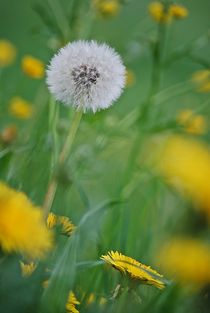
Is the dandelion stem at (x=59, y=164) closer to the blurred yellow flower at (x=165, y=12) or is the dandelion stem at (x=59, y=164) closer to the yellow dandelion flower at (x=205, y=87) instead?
the blurred yellow flower at (x=165, y=12)

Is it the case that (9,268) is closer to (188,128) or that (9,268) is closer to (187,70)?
(188,128)

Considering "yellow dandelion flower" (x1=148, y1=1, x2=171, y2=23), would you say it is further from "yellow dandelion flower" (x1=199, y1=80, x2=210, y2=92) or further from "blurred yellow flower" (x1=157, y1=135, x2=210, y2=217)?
"blurred yellow flower" (x1=157, y1=135, x2=210, y2=217)

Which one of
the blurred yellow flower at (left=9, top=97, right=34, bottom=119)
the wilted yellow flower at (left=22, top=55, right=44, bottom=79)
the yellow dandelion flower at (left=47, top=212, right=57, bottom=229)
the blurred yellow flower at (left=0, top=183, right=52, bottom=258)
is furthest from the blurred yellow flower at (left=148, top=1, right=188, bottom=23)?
the blurred yellow flower at (left=0, top=183, right=52, bottom=258)

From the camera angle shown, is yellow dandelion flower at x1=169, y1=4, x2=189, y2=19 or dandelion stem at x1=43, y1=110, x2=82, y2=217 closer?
dandelion stem at x1=43, y1=110, x2=82, y2=217

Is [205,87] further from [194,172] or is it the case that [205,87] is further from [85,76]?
[194,172]

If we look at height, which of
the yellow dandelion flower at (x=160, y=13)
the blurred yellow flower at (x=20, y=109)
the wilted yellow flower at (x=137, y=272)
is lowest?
the wilted yellow flower at (x=137, y=272)

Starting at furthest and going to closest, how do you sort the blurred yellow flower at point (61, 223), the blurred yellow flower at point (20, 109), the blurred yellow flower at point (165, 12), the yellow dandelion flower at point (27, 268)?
the blurred yellow flower at point (20, 109), the blurred yellow flower at point (165, 12), the blurred yellow flower at point (61, 223), the yellow dandelion flower at point (27, 268)

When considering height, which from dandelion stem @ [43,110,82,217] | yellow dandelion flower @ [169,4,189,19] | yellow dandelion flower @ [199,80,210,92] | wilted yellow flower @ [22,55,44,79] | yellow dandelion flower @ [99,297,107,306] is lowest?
yellow dandelion flower @ [99,297,107,306]

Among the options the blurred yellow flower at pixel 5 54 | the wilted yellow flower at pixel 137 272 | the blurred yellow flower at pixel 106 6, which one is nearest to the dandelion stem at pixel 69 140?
the wilted yellow flower at pixel 137 272
